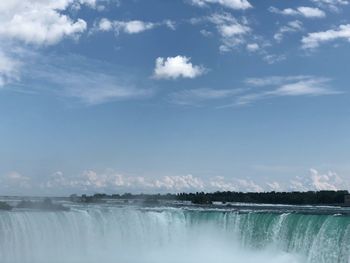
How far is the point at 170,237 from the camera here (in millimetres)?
38125

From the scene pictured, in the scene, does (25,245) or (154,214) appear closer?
(25,245)

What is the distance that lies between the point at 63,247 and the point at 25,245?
2.54m

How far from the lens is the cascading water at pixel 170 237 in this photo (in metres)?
31.6

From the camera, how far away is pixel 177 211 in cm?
3975

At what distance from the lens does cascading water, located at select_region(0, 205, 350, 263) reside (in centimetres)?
3158

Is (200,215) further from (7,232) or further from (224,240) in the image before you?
(7,232)

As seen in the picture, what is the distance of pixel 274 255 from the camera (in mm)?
33344

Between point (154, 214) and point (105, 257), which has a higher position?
point (154, 214)

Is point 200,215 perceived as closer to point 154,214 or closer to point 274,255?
point 154,214

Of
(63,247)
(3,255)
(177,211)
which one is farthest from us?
(177,211)

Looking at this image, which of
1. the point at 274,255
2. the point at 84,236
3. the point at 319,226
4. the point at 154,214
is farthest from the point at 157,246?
the point at 319,226

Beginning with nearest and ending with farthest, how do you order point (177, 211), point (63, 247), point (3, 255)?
point (3, 255)
point (63, 247)
point (177, 211)

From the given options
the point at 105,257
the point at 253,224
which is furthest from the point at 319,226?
the point at 105,257

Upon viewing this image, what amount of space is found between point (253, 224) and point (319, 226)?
16.5 feet
